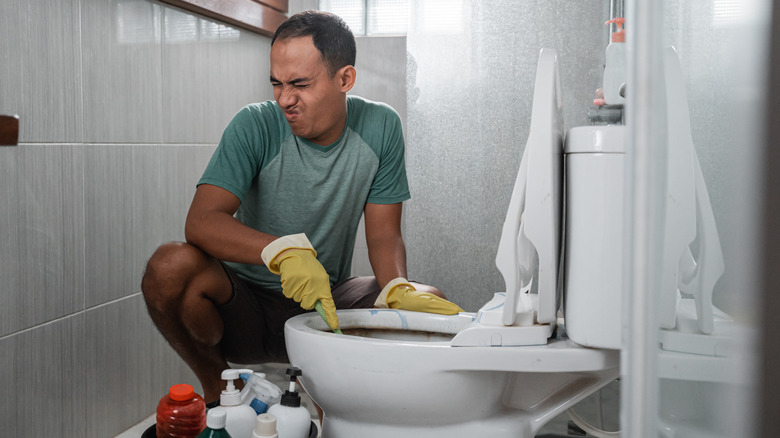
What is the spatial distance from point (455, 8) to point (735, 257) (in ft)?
6.07

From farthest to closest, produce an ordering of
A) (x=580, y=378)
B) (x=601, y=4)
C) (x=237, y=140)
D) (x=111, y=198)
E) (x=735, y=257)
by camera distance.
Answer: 1. (x=601, y=4)
2. (x=111, y=198)
3. (x=237, y=140)
4. (x=580, y=378)
5. (x=735, y=257)

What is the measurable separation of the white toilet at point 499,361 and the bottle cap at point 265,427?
3.7 inches

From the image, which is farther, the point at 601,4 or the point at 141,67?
the point at 601,4

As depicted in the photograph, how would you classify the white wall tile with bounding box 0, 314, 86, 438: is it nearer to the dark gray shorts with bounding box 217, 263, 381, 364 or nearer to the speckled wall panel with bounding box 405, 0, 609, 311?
the dark gray shorts with bounding box 217, 263, 381, 364

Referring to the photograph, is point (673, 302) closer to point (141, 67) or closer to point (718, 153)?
point (718, 153)

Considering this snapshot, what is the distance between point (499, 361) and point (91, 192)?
44.8 inches

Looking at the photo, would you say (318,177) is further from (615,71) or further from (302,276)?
(615,71)

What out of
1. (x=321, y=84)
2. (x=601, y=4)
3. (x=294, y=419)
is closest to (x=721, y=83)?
(x=294, y=419)

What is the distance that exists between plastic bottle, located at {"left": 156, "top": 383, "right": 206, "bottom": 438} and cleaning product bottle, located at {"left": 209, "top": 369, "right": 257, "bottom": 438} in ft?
0.17

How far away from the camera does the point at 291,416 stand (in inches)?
45.6

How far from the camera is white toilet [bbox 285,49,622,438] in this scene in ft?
3.18

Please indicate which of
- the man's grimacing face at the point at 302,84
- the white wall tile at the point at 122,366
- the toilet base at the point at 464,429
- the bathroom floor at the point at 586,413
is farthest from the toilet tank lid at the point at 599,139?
the white wall tile at the point at 122,366

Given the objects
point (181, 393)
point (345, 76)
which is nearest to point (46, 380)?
point (181, 393)

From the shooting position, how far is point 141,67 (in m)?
1.84
